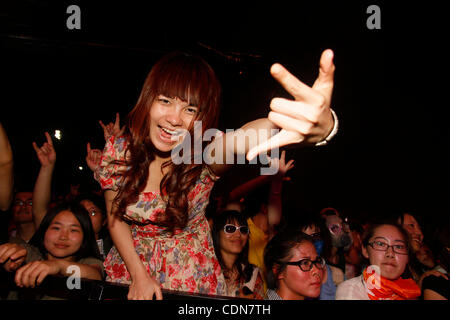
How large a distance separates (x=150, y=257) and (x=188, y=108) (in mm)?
874

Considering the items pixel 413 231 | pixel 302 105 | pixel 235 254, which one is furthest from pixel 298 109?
pixel 413 231

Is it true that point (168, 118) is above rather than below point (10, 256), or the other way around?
above

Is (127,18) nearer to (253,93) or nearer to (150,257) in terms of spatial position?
(253,93)

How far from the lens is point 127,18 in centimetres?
448

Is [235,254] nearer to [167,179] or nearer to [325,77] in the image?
[167,179]

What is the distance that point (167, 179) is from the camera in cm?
168

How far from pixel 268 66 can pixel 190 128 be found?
15.6ft

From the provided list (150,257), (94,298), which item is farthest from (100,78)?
(94,298)

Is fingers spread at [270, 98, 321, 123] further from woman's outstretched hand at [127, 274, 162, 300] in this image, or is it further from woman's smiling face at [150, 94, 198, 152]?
woman's outstretched hand at [127, 274, 162, 300]

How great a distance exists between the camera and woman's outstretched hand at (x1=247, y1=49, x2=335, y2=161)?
36.7 inches

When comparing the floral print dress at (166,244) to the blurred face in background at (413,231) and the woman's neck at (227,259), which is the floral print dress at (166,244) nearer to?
the woman's neck at (227,259)

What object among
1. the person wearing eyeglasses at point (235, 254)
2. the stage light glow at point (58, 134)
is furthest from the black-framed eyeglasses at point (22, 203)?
the stage light glow at point (58, 134)

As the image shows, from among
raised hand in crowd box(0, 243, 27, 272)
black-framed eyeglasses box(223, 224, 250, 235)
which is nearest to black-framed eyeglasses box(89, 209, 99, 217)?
black-framed eyeglasses box(223, 224, 250, 235)

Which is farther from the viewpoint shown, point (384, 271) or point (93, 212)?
point (93, 212)
